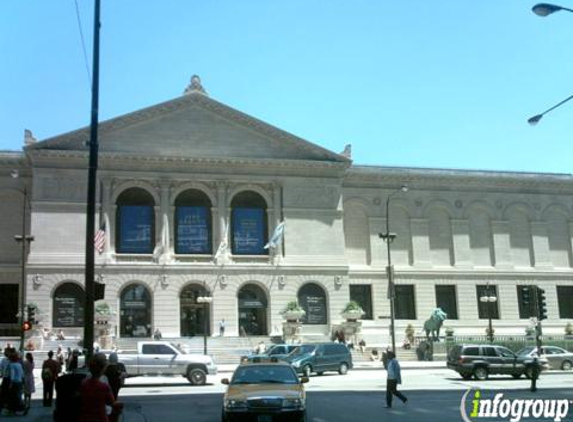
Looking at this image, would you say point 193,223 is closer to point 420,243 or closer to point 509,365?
point 420,243

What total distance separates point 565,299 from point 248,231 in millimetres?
29464

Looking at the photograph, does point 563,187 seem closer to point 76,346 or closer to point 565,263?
point 565,263

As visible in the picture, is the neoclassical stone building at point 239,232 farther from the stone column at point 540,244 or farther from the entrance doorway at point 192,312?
the stone column at point 540,244

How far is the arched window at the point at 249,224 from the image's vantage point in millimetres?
55562

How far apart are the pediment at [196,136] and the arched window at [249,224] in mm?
3427

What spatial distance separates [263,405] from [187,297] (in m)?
40.4

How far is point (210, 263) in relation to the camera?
178ft

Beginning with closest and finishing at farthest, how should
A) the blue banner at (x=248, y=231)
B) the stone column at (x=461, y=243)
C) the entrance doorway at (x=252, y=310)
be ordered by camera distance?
the entrance doorway at (x=252, y=310), the blue banner at (x=248, y=231), the stone column at (x=461, y=243)

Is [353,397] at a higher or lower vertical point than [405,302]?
lower

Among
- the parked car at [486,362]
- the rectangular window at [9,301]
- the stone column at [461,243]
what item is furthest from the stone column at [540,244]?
the rectangular window at [9,301]

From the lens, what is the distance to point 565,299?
64062 mm

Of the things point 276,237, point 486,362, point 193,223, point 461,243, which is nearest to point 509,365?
point 486,362

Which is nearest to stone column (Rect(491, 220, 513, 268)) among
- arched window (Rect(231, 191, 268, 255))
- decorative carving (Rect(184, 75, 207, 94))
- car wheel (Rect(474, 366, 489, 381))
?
arched window (Rect(231, 191, 268, 255))

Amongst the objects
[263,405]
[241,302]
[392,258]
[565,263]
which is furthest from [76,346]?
[565,263]
